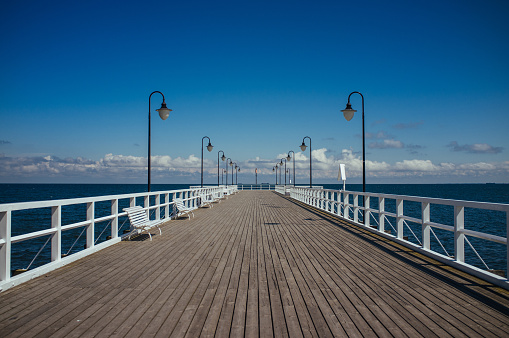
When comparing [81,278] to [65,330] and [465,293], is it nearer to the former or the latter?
[65,330]

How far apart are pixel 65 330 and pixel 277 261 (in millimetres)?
3556

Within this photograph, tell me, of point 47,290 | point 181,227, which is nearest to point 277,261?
point 47,290

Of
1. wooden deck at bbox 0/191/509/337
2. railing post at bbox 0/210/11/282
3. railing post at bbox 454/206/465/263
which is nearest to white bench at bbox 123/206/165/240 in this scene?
wooden deck at bbox 0/191/509/337

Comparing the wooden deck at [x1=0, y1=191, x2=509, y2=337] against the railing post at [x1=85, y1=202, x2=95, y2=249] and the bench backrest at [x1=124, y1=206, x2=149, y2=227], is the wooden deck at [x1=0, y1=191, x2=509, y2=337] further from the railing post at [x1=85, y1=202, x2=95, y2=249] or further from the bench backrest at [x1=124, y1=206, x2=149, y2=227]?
the bench backrest at [x1=124, y1=206, x2=149, y2=227]

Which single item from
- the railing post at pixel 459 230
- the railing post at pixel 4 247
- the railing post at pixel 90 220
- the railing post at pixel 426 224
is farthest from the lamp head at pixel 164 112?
the railing post at pixel 459 230

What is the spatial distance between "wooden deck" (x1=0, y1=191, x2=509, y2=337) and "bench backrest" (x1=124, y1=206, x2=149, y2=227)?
1081mm

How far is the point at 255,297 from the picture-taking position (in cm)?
418

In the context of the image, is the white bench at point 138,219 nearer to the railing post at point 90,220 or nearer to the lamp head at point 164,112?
the railing post at point 90,220

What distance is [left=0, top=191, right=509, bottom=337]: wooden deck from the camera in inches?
131

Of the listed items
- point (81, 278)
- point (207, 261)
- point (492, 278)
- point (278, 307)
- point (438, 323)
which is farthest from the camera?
point (207, 261)

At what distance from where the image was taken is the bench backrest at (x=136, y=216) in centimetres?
793

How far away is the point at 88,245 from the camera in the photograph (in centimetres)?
675

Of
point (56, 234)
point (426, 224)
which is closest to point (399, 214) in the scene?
point (426, 224)

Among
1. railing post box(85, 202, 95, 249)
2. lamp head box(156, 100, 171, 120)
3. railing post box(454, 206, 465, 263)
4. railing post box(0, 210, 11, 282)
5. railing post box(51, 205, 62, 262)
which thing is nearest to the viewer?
railing post box(0, 210, 11, 282)
